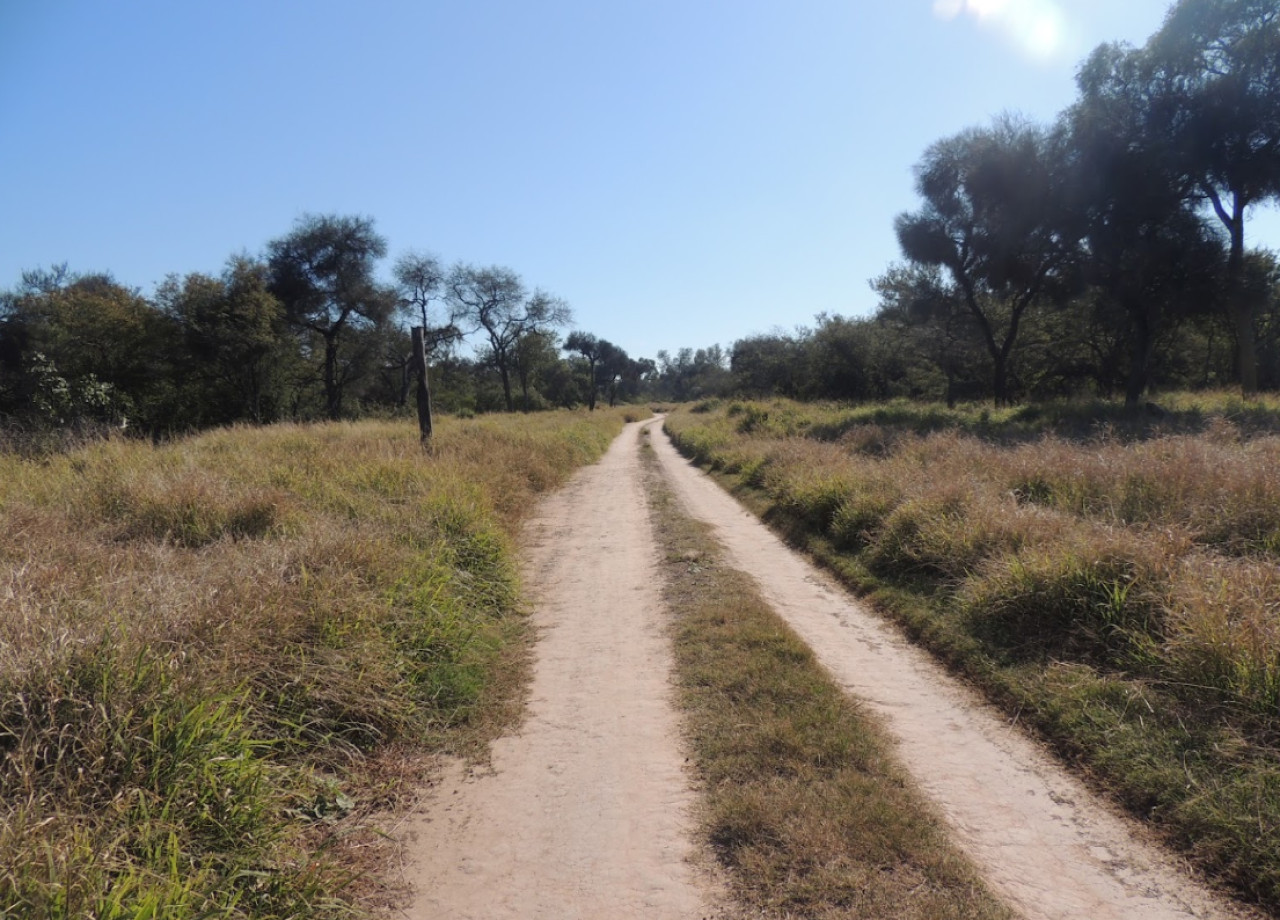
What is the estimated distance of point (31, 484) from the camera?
727 cm

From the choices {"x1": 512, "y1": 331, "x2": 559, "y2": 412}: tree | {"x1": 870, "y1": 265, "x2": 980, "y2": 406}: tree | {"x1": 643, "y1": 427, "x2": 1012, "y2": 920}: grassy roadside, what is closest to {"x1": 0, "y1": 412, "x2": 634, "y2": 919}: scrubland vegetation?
{"x1": 643, "y1": 427, "x2": 1012, "y2": 920}: grassy roadside

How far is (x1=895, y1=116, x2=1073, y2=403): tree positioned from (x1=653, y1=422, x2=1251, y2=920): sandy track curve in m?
22.3

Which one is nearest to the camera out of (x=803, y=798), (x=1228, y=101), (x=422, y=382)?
(x=803, y=798)

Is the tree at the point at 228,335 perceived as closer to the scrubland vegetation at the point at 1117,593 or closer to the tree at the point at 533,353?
the tree at the point at 533,353

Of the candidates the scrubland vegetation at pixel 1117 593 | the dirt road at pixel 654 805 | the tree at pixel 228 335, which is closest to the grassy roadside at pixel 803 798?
the dirt road at pixel 654 805

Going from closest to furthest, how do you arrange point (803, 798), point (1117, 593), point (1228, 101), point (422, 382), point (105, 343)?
point (803, 798) → point (1117, 593) → point (422, 382) → point (1228, 101) → point (105, 343)

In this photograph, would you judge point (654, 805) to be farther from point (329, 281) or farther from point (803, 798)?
point (329, 281)

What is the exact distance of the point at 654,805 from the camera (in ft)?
10.8

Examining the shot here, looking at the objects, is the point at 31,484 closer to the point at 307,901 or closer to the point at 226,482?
the point at 226,482

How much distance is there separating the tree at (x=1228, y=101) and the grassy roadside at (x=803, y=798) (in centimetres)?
2239

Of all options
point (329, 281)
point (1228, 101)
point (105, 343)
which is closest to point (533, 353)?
point (329, 281)

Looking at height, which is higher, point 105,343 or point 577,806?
point 105,343

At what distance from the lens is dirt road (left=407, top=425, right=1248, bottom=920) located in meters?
2.69

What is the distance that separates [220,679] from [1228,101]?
26163mm
